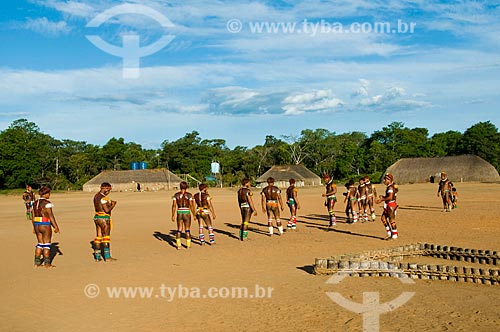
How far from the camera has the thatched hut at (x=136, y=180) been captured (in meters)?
77.0

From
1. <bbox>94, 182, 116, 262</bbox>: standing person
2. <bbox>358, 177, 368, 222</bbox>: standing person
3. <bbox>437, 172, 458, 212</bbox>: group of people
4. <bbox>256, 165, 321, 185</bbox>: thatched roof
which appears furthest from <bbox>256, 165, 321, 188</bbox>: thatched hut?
<bbox>94, 182, 116, 262</bbox>: standing person

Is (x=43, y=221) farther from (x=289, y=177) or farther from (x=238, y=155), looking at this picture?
(x=238, y=155)

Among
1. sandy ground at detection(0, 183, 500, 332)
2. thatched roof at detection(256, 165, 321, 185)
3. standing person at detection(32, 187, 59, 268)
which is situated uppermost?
thatched roof at detection(256, 165, 321, 185)

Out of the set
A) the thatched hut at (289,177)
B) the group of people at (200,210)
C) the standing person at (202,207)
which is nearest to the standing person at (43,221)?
the group of people at (200,210)

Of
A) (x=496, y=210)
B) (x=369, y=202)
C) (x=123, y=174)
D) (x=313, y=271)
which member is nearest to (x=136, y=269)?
(x=313, y=271)

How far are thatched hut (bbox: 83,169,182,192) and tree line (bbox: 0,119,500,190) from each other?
6.21 meters

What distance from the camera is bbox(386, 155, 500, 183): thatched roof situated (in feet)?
206

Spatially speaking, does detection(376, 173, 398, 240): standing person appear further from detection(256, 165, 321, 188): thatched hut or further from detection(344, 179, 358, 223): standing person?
detection(256, 165, 321, 188): thatched hut

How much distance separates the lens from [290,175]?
73500 millimetres

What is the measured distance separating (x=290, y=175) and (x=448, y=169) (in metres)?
21.3

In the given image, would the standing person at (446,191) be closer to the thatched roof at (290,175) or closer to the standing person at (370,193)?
the standing person at (370,193)

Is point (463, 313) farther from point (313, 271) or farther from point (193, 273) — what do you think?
point (193, 273)

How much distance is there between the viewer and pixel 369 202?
2112 cm

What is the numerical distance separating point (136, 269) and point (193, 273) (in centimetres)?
148
